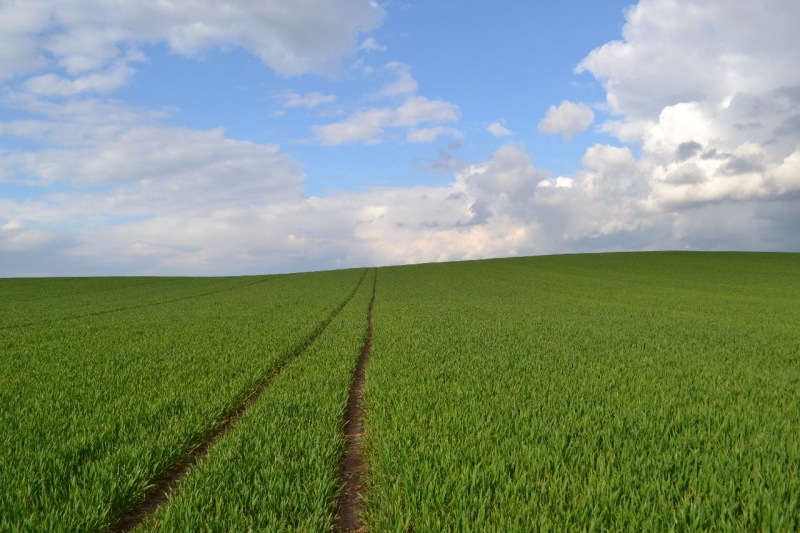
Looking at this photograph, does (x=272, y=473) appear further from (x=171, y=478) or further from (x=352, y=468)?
(x=171, y=478)

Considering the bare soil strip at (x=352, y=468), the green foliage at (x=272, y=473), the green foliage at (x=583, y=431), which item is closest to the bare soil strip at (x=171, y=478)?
the green foliage at (x=272, y=473)

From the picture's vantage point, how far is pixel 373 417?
6.70 metres

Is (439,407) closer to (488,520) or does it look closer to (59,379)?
(488,520)

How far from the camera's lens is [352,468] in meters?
5.44

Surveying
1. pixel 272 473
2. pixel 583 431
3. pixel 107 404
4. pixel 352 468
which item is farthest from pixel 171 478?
pixel 583 431

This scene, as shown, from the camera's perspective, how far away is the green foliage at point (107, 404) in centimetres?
443

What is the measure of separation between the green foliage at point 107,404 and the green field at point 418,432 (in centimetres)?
3

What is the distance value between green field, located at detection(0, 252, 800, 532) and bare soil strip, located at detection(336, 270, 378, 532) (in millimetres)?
127

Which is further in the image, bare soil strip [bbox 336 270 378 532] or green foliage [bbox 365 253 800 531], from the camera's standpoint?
bare soil strip [bbox 336 270 378 532]

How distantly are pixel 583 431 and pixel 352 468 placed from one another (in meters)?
2.97

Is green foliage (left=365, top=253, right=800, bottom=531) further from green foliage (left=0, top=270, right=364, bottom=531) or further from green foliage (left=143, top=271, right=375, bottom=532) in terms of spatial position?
green foliage (left=0, top=270, right=364, bottom=531)

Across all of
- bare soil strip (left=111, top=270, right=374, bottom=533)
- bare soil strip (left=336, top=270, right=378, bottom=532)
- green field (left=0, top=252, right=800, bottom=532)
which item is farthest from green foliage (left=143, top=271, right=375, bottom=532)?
bare soil strip (left=111, top=270, right=374, bottom=533)

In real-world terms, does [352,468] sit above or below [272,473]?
below

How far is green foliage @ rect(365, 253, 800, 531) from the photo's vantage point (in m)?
3.97
